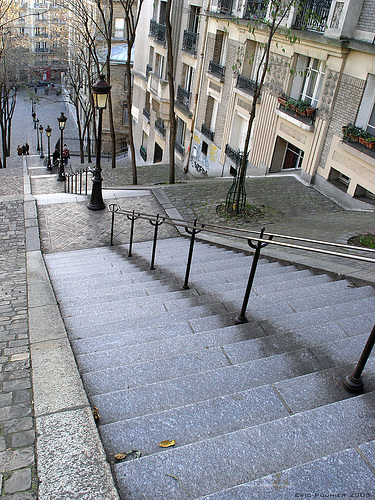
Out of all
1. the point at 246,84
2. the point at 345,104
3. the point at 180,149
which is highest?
the point at 345,104

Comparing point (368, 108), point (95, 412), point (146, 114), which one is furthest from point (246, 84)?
point (95, 412)

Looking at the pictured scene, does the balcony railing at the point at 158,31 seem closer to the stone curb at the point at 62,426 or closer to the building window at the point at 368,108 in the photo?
the building window at the point at 368,108

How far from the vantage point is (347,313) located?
13.9 ft

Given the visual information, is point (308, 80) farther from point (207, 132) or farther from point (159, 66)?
point (159, 66)

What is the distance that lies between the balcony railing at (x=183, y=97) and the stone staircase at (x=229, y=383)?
1597cm

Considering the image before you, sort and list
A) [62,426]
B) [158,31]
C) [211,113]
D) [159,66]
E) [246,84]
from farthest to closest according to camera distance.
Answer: [159,66] → [158,31] → [211,113] → [246,84] → [62,426]

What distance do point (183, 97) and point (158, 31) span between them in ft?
14.1

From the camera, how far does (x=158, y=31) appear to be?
22.0 meters

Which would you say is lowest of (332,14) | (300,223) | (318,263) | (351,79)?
(300,223)

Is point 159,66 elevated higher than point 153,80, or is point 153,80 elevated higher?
point 159,66

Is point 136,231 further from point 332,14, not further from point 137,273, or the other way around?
point 332,14

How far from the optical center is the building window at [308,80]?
12.8m

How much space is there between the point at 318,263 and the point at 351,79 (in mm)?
7462

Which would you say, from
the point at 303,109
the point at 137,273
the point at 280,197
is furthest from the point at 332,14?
the point at 137,273
